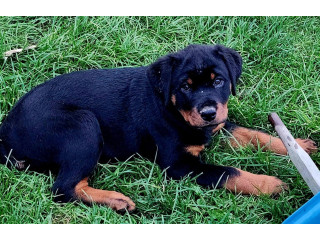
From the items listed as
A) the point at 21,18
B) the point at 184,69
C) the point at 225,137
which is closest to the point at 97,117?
the point at 184,69

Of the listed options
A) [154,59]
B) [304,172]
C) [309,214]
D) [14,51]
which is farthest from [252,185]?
[14,51]

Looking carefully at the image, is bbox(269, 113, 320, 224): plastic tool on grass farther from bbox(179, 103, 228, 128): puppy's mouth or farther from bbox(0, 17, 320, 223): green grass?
bbox(179, 103, 228, 128): puppy's mouth

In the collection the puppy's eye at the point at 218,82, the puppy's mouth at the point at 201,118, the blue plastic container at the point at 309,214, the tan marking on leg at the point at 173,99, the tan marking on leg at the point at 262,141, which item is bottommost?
the tan marking on leg at the point at 262,141

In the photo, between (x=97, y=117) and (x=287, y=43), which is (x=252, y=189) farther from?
(x=287, y=43)

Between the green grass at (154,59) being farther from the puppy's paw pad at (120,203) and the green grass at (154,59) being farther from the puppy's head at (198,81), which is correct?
the puppy's head at (198,81)

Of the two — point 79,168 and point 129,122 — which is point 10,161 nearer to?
point 79,168

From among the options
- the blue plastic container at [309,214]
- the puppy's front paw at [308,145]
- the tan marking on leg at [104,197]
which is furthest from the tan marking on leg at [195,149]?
the blue plastic container at [309,214]
